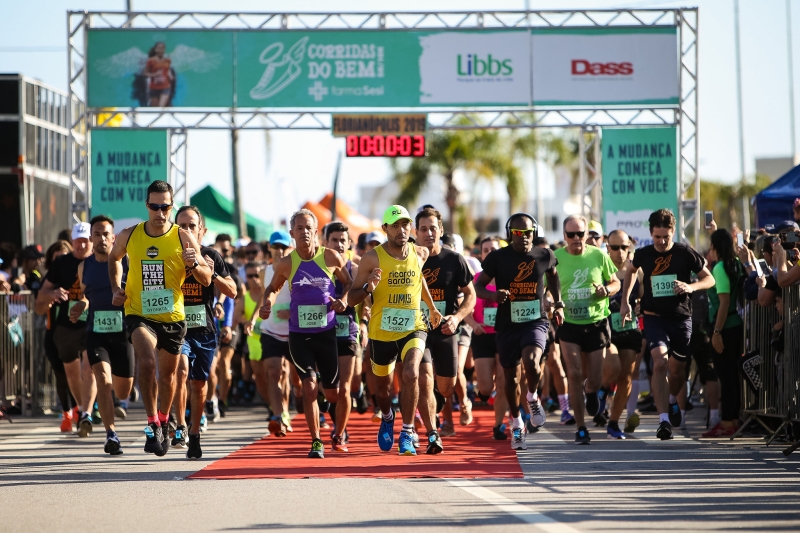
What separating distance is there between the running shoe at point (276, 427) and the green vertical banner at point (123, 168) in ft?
28.1

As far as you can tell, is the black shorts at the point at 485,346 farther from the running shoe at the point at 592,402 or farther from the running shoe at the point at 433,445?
the running shoe at the point at 433,445

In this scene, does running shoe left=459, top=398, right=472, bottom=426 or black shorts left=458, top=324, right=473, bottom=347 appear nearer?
black shorts left=458, top=324, right=473, bottom=347

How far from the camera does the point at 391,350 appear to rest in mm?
10445

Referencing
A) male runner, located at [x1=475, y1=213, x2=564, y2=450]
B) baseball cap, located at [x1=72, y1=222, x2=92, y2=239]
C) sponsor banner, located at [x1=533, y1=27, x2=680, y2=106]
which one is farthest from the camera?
sponsor banner, located at [x1=533, y1=27, x2=680, y2=106]

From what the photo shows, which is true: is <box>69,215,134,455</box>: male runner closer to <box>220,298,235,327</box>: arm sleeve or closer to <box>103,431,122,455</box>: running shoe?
<box>103,431,122,455</box>: running shoe

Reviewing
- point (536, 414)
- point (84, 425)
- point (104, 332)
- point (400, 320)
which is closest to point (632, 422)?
point (536, 414)

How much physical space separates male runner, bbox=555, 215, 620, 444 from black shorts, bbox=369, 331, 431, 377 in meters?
1.99

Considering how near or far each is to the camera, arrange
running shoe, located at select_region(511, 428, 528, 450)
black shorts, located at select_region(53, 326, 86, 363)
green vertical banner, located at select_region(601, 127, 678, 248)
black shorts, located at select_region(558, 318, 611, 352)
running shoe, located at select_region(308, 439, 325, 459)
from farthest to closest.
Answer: green vertical banner, located at select_region(601, 127, 678, 248) → black shorts, located at select_region(53, 326, 86, 363) → black shorts, located at select_region(558, 318, 611, 352) → running shoe, located at select_region(511, 428, 528, 450) → running shoe, located at select_region(308, 439, 325, 459)

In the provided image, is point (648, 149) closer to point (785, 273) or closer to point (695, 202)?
point (695, 202)

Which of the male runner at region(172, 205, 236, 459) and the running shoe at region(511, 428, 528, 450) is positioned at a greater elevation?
the male runner at region(172, 205, 236, 459)

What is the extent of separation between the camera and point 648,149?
67.1 ft

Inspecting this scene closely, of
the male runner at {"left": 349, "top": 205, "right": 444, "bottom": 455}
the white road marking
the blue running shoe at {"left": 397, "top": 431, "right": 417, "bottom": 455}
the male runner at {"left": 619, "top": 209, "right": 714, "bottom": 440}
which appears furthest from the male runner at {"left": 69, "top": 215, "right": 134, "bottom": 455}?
the male runner at {"left": 619, "top": 209, "right": 714, "bottom": 440}

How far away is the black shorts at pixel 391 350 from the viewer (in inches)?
407

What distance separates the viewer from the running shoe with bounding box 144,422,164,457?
9.91 meters
